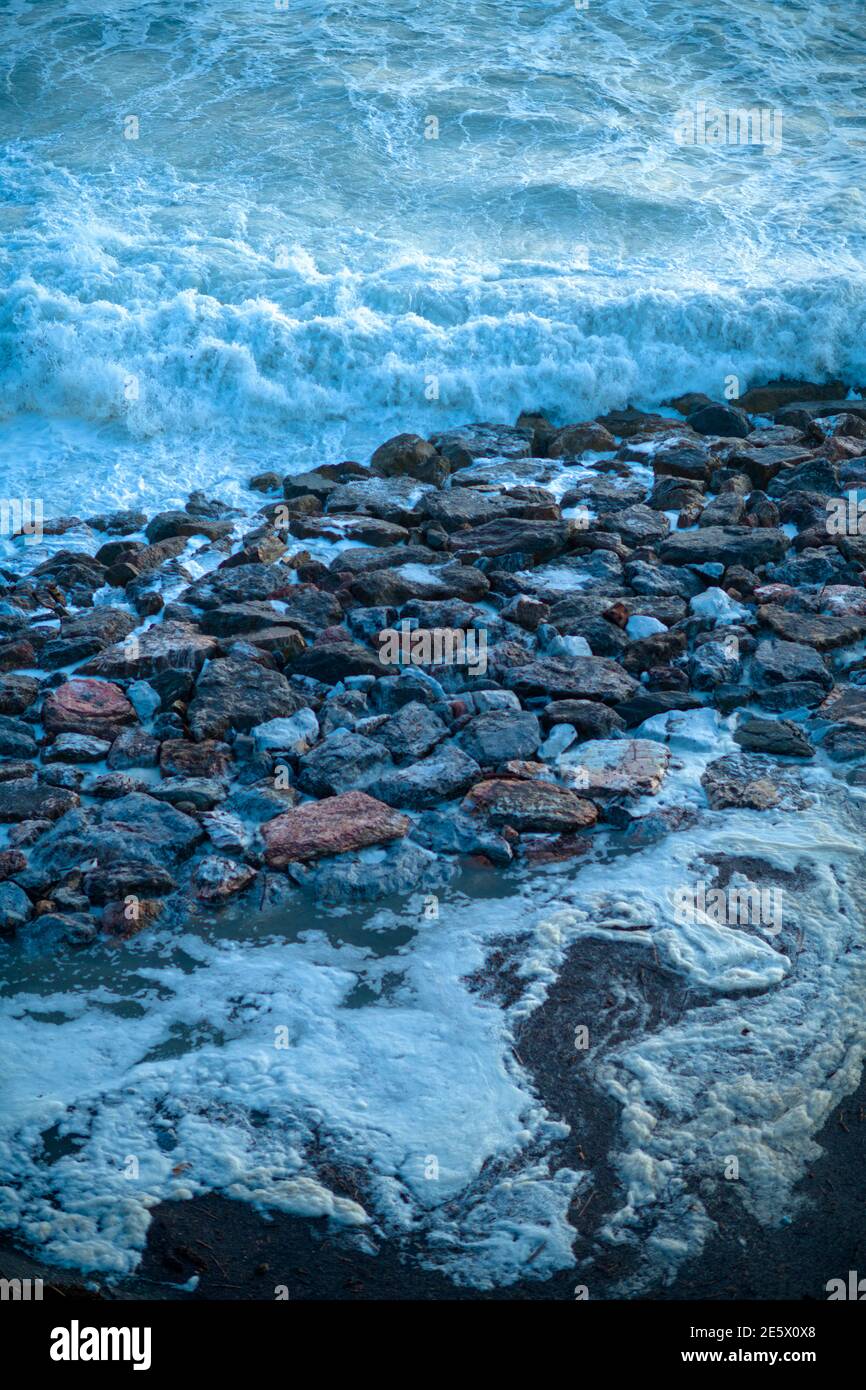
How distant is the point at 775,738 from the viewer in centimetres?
546

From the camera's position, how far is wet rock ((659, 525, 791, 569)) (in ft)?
23.2

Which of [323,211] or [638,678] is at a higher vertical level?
[323,211]

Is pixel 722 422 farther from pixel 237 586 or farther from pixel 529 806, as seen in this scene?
pixel 529 806

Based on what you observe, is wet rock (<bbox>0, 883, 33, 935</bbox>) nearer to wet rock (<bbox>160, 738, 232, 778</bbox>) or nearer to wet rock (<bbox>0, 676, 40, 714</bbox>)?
wet rock (<bbox>160, 738, 232, 778</bbox>)

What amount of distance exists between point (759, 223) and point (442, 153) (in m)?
3.79

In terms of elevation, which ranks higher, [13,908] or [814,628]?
[814,628]

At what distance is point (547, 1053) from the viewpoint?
3.81 metres

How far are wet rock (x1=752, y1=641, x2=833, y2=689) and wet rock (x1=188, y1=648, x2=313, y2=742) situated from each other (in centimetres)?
234

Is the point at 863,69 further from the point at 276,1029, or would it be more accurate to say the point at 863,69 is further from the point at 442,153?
the point at 276,1029

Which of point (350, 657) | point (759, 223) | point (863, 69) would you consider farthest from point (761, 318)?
point (863, 69)

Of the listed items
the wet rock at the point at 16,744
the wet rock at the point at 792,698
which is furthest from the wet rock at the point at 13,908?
the wet rock at the point at 792,698
